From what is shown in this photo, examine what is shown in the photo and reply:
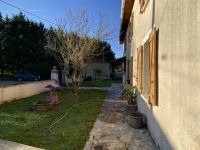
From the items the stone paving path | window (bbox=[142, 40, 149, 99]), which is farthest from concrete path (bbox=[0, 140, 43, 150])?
window (bbox=[142, 40, 149, 99])

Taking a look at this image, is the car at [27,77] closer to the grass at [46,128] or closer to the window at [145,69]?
the grass at [46,128]

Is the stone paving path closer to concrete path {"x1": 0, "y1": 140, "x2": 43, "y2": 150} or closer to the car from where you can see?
concrete path {"x1": 0, "y1": 140, "x2": 43, "y2": 150}

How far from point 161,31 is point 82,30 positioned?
1240 cm

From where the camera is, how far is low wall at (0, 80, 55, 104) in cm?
1283

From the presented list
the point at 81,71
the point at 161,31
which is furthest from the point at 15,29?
the point at 161,31

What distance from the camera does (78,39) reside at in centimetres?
1658

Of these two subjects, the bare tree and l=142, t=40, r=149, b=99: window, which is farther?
the bare tree

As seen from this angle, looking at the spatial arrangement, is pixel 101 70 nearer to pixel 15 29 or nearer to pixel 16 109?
pixel 15 29

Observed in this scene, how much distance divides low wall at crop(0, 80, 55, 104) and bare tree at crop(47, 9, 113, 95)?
2.46m

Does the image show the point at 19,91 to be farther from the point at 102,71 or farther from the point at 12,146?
the point at 102,71

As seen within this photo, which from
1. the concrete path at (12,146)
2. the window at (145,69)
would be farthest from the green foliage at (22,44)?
the concrete path at (12,146)

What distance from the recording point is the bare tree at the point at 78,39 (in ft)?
52.0

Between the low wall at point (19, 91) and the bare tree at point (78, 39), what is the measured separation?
2.46 metres

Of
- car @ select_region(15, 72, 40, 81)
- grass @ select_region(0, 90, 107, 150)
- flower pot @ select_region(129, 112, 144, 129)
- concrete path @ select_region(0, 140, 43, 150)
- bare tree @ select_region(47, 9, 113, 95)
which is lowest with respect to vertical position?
concrete path @ select_region(0, 140, 43, 150)
